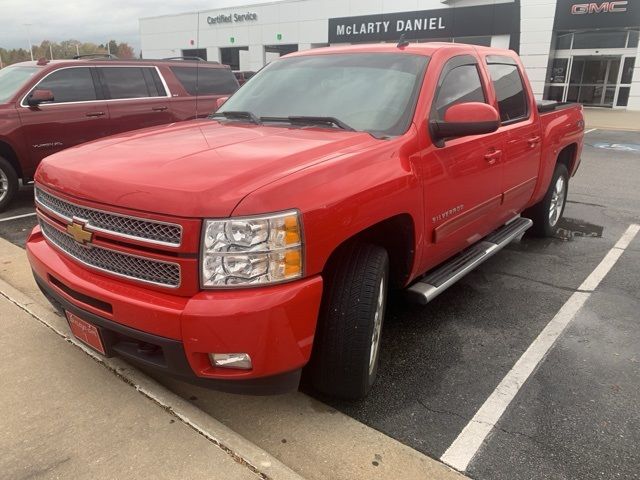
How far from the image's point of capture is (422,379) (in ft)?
10.4

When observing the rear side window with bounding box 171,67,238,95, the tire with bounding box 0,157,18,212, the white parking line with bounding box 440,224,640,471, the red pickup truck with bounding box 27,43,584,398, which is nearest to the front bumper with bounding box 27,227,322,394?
the red pickup truck with bounding box 27,43,584,398

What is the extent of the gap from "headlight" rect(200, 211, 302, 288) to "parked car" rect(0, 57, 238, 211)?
18.7ft

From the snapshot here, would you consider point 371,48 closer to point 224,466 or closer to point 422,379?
point 422,379

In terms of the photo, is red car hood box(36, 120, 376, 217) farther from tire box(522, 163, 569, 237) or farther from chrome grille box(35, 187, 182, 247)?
tire box(522, 163, 569, 237)

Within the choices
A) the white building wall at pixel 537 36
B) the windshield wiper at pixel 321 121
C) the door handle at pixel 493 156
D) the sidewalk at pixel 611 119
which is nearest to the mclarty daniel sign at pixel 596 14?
the white building wall at pixel 537 36

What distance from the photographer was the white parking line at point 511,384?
2549 mm

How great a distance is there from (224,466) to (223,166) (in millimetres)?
1326

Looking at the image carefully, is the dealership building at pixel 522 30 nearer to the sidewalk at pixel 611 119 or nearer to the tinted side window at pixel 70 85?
the sidewalk at pixel 611 119

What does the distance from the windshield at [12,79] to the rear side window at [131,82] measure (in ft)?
3.00

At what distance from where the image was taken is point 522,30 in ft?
85.4

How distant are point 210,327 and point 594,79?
28009 mm

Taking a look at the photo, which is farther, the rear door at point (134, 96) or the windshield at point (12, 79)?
the rear door at point (134, 96)

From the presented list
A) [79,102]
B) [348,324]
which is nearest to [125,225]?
[348,324]

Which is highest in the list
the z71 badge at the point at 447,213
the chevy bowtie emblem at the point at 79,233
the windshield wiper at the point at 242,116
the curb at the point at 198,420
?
the windshield wiper at the point at 242,116
